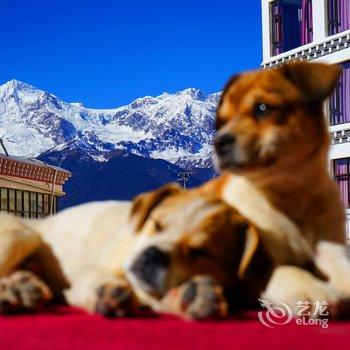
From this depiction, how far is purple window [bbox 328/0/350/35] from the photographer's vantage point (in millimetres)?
16641

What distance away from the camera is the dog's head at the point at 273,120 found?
4.02 ft

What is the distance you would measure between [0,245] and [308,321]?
0.57 meters

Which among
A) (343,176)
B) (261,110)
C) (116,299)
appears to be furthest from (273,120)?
(343,176)

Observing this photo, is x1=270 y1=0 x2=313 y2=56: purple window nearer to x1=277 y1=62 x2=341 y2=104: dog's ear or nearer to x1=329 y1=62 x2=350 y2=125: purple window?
x1=329 y1=62 x2=350 y2=125: purple window

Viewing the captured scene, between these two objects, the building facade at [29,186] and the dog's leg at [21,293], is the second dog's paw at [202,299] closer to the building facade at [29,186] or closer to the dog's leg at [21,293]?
the dog's leg at [21,293]

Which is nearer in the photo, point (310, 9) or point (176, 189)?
point (176, 189)

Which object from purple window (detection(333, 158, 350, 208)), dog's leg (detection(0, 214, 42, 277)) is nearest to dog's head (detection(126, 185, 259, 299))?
dog's leg (detection(0, 214, 42, 277))

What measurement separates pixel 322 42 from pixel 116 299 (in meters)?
15.9

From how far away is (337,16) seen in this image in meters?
16.8

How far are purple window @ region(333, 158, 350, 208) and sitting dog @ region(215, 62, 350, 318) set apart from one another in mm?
13915

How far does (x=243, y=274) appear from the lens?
126cm

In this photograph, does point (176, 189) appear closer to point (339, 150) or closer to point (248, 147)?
point (248, 147)

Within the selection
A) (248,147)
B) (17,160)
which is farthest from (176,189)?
(17,160)

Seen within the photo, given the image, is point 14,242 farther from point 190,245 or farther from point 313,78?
point 313,78
